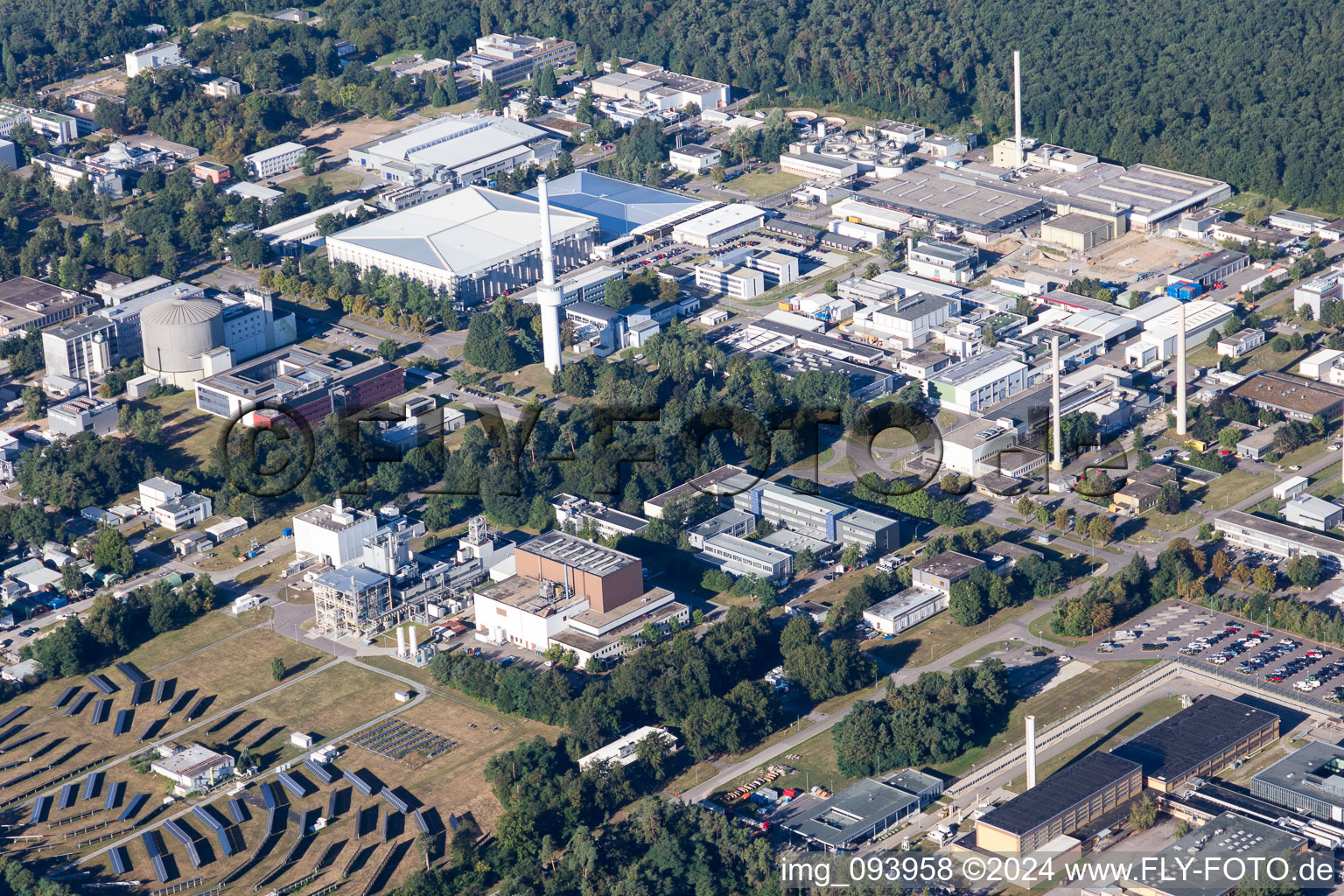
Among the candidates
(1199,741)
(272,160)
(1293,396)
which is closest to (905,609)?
(1199,741)

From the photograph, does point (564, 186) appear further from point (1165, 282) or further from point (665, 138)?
point (1165, 282)

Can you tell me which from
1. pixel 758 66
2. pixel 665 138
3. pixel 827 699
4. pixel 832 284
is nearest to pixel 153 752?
pixel 827 699

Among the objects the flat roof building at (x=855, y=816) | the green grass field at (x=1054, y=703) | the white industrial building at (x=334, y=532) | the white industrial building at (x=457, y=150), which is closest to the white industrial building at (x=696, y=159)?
the white industrial building at (x=457, y=150)

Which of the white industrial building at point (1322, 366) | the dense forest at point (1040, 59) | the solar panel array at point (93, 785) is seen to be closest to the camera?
the solar panel array at point (93, 785)

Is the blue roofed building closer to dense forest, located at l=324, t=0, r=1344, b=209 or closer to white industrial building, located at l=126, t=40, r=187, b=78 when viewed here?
dense forest, located at l=324, t=0, r=1344, b=209

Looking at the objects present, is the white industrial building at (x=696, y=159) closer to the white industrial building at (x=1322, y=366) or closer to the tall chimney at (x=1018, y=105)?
the tall chimney at (x=1018, y=105)

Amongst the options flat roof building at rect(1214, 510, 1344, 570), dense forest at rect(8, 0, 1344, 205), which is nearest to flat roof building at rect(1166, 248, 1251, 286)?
dense forest at rect(8, 0, 1344, 205)

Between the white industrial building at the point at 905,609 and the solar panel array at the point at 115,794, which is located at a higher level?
the white industrial building at the point at 905,609
